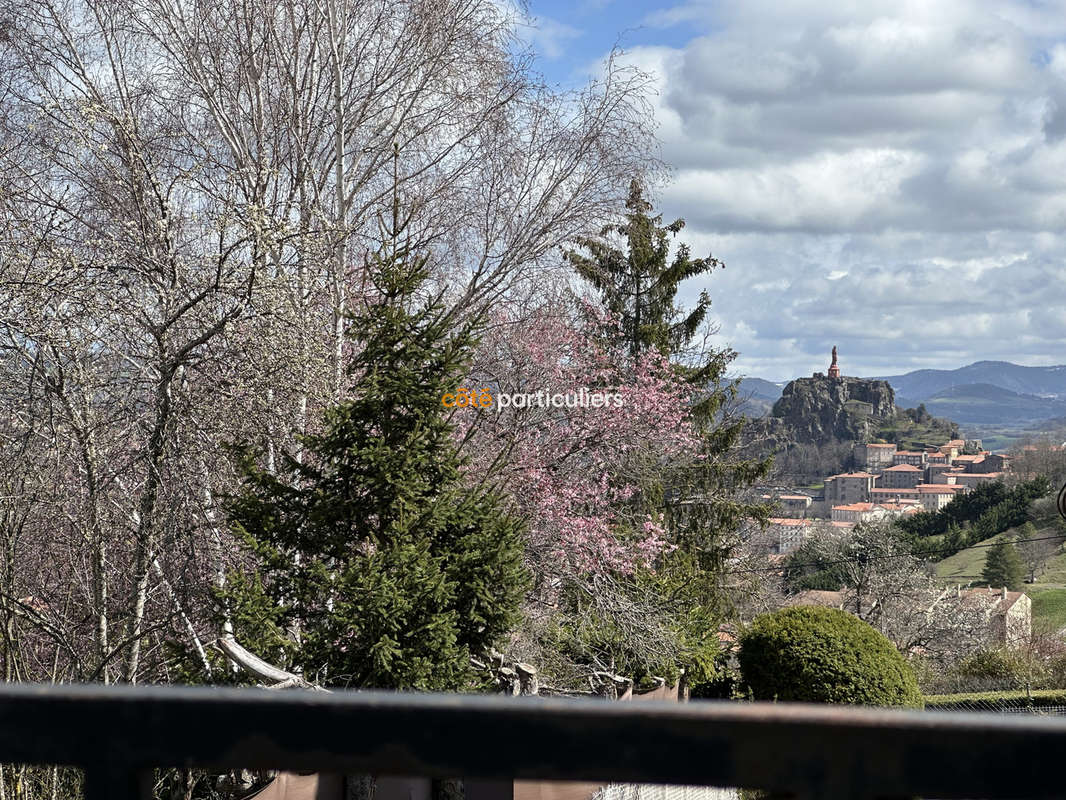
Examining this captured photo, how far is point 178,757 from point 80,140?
7.66 m

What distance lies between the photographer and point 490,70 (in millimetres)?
12664

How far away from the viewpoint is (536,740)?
74cm

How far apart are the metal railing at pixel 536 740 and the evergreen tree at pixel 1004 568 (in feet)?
139

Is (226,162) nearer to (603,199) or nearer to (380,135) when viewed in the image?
(380,135)

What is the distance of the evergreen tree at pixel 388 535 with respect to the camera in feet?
22.8

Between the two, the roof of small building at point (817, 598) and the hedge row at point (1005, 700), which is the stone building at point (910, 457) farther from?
the hedge row at point (1005, 700)

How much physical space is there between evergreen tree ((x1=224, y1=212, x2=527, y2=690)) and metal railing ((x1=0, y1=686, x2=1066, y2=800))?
6148 mm

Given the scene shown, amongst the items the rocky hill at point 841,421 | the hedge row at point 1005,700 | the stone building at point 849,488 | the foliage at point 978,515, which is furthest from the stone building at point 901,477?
the hedge row at point 1005,700

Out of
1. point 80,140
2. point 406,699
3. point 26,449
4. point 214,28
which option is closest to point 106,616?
point 26,449

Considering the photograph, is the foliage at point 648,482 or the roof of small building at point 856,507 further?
the roof of small building at point 856,507

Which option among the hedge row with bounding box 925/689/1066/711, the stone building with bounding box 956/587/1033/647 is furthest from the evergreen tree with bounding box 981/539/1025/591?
the hedge row with bounding box 925/689/1066/711

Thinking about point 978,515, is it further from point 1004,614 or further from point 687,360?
point 687,360

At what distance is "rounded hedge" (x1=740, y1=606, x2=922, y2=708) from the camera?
1388cm

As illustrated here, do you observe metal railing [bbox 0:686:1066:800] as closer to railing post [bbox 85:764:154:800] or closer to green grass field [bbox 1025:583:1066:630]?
railing post [bbox 85:764:154:800]
